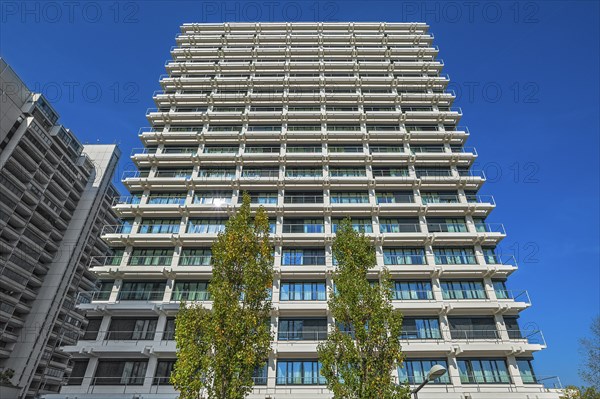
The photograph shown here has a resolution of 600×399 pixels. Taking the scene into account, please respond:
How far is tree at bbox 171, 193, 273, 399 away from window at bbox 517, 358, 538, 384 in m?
21.7

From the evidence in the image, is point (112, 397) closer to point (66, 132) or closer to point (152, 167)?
point (152, 167)

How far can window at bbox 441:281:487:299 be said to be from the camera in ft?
95.5

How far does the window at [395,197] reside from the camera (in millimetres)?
34312

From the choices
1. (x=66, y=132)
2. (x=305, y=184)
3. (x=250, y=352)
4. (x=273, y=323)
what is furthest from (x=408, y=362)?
(x=66, y=132)

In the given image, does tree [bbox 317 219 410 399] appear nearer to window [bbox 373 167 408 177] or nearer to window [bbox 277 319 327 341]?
window [bbox 277 319 327 341]

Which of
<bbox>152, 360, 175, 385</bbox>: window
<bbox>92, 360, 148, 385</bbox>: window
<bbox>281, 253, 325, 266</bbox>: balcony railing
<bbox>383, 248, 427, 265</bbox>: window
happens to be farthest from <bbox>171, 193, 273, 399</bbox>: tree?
<bbox>383, 248, 427, 265</bbox>: window

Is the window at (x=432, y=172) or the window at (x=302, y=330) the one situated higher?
the window at (x=432, y=172)

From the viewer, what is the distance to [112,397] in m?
24.3

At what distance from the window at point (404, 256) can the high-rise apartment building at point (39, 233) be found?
40.1 meters

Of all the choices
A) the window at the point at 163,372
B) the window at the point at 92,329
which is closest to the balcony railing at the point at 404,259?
the window at the point at 163,372

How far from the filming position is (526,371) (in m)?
26.1

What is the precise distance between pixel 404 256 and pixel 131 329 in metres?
25.2

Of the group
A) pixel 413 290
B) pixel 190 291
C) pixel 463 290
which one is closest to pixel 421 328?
pixel 413 290

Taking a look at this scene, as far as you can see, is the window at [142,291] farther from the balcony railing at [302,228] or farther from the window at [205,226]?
the balcony railing at [302,228]
